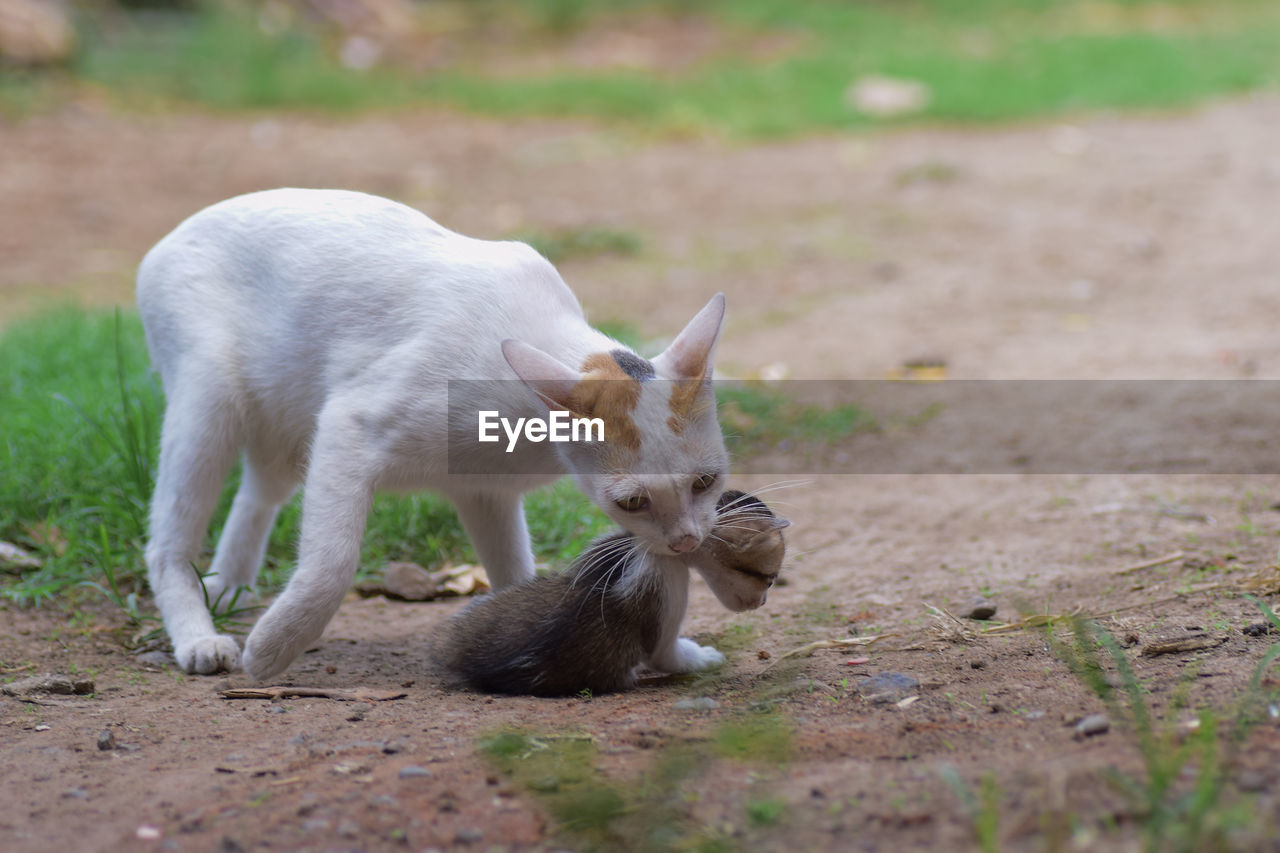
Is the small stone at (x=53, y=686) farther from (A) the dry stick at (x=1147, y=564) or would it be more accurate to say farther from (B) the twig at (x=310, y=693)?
(A) the dry stick at (x=1147, y=564)

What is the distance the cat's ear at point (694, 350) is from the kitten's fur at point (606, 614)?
341mm

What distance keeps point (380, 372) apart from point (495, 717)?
0.98 meters

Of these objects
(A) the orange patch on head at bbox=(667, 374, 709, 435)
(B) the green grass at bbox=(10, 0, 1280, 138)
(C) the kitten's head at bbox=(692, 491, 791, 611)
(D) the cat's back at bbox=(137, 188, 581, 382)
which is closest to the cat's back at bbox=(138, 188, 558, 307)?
(D) the cat's back at bbox=(137, 188, 581, 382)

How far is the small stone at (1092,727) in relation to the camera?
2.19 metres

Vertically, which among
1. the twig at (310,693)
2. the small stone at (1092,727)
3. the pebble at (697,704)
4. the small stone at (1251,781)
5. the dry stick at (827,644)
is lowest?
the twig at (310,693)

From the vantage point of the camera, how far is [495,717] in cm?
267

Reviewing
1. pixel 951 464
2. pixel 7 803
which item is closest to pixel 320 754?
pixel 7 803

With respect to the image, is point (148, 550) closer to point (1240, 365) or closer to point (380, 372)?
point (380, 372)

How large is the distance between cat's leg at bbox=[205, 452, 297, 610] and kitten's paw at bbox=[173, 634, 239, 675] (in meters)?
0.48

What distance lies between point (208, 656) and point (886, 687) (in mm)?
1753

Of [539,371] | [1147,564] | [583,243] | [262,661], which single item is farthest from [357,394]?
[583,243]

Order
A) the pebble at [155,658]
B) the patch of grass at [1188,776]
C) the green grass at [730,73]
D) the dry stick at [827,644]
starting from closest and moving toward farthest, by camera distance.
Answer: the patch of grass at [1188,776] < the dry stick at [827,644] < the pebble at [155,658] < the green grass at [730,73]

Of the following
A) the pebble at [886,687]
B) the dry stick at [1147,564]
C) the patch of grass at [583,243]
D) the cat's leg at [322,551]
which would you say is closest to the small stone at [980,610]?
the dry stick at [1147,564]

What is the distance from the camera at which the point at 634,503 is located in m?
2.85
